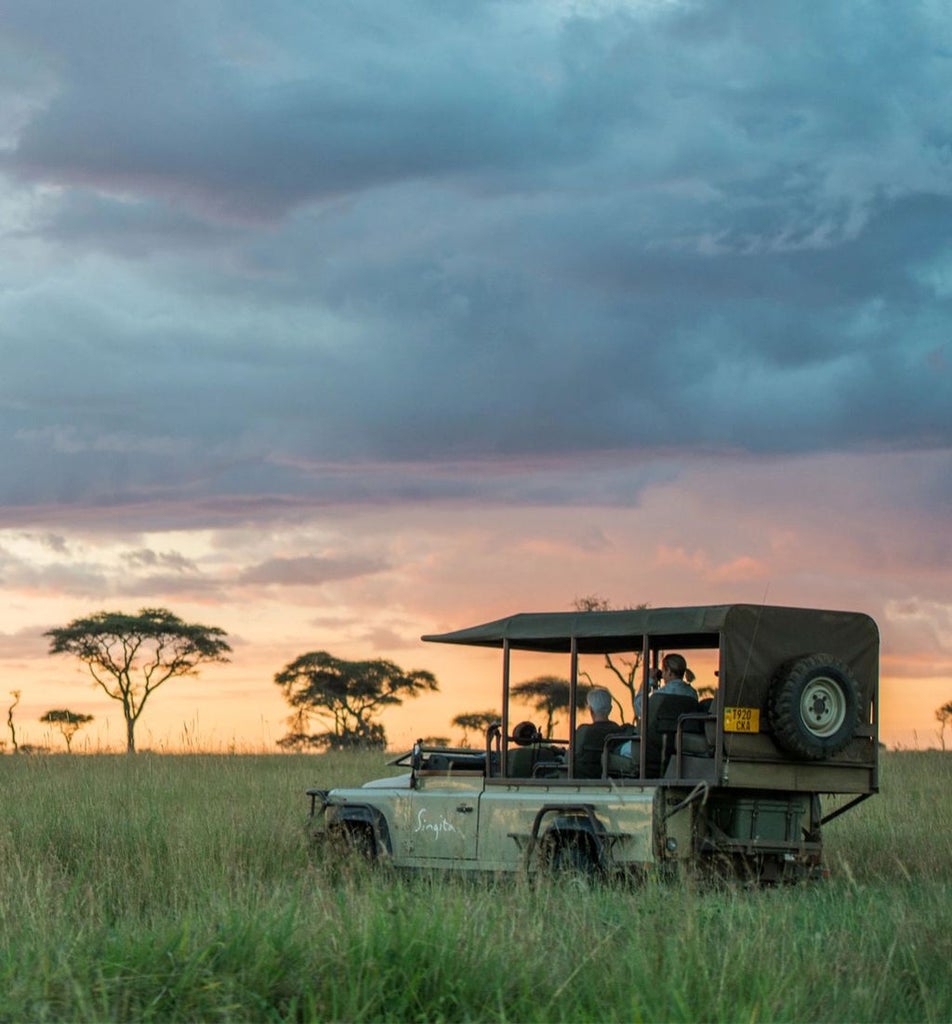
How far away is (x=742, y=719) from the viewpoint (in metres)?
10.9

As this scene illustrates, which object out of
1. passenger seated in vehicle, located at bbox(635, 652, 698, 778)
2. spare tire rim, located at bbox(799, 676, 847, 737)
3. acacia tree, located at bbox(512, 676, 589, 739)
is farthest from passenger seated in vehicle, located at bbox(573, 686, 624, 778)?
acacia tree, located at bbox(512, 676, 589, 739)

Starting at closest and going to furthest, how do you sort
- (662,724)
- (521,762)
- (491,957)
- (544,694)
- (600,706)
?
(491,957), (662,724), (600,706), (521,762), (544,694)

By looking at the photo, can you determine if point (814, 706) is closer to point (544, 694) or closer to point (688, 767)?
point (688, 767)

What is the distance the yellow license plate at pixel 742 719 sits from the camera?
35.6 feet

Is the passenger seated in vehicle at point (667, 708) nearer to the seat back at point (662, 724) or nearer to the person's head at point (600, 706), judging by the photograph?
the seat back at point (662, 724)

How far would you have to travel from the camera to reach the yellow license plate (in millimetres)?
10844

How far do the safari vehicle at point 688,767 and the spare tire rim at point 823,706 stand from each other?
0.01 metres

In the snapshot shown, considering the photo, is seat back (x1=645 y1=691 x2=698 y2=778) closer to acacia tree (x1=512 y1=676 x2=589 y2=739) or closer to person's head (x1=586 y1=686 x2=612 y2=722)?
person's head (x1=586 y1=686 x2=612 y2=722)

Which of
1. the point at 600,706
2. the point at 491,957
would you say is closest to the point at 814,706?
the point at 600,706

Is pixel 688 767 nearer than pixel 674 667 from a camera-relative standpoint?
Yes

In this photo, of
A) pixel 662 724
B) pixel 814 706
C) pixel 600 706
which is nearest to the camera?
pixel 814 706

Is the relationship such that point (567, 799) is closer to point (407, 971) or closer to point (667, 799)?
point (667, 799)

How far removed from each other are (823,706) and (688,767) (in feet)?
3.58

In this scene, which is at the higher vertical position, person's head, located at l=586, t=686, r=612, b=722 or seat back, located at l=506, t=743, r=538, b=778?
person's head, located at l=586, t=686, r=612, b=722
